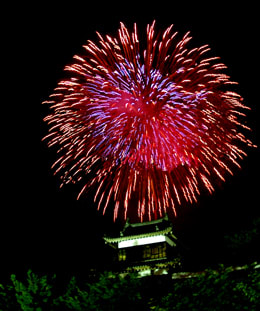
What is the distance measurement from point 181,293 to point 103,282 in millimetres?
2223

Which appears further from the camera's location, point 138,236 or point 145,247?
point 138,236

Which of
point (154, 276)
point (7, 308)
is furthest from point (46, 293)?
point (154, 276)

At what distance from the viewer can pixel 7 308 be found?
1085 centimetres

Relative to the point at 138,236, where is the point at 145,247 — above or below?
below

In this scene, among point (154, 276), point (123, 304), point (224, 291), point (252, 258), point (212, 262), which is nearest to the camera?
point (224, 291)

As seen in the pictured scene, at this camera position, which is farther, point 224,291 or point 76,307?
point 76,307

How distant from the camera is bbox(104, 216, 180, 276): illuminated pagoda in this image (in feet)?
92.1

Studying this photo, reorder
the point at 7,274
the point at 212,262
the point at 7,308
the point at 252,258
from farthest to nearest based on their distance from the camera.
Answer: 1. the point at 212,262
2. the point at 252,258
3. the point at 7,274
4. the point at 7,308

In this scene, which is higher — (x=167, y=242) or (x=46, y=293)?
(x=167, y=242)

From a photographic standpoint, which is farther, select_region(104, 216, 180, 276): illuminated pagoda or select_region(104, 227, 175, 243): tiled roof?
select_region(104, 227, 175, 243): tiled roof

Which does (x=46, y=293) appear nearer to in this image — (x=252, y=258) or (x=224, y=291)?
(x=224, y=291)

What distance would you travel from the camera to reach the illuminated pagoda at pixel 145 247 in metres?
28.1

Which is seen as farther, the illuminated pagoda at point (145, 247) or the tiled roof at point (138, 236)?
the tiled roof at point (138, 236)

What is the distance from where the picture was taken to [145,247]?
2950cm
